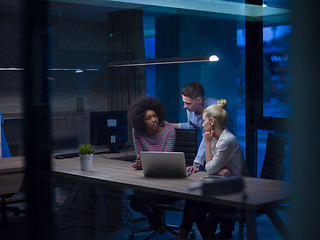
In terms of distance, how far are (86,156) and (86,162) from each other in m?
0.05

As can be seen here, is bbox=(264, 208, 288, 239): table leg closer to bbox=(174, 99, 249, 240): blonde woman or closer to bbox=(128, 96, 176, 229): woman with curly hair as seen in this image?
bbox=(174, 99, 249, 240): blonde woman

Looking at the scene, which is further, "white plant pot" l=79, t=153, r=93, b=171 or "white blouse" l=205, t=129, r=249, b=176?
"white plant pot" l=79, t=153, r=93, b=171

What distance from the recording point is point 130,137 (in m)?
4.51

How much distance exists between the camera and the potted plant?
3.44m

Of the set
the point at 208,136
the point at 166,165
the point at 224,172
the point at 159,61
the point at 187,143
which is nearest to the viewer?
the point at 224,172

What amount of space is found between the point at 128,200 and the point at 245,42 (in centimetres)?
156

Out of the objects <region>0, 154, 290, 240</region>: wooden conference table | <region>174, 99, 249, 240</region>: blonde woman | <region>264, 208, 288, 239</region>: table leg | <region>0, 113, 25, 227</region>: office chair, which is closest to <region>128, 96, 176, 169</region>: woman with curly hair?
<region>0, 154, 290, 240</region>: wooden conference table

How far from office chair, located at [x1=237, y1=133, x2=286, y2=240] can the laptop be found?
2.11 ft

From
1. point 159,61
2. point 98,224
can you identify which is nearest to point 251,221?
point 98,224

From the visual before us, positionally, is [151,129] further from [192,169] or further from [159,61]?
[159,61]

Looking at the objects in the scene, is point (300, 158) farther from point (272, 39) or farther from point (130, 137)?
point (130, 137)

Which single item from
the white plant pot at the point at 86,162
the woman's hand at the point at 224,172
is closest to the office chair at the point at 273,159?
the woman's hand at the point at 224,172

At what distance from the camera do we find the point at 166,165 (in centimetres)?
312

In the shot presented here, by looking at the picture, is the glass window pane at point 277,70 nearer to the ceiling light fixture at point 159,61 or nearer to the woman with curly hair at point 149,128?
the woman with curly hair at point 149,128
